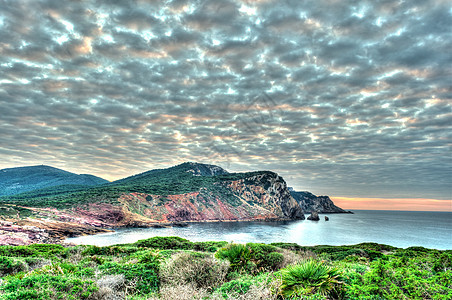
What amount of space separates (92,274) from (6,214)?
197ft

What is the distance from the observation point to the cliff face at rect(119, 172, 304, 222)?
313ft

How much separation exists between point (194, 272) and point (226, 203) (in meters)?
122

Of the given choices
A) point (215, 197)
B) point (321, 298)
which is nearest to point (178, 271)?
point (321, 298)

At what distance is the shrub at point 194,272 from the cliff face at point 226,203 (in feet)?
281

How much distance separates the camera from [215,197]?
127 metres

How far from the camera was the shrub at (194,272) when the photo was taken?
8016 millimetres

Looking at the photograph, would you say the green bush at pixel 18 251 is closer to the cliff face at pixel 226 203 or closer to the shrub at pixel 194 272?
the shrub at pixel 194 272

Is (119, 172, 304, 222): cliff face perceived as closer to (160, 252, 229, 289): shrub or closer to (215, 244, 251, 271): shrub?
(215, 244, 251, 271): shrub

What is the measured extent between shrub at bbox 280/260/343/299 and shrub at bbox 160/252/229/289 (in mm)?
2619

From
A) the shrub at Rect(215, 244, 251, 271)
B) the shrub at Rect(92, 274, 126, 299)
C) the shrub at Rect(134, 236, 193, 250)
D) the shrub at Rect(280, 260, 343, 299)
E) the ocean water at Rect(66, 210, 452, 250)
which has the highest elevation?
the shrub at Rect(280, 260, 343, 299)

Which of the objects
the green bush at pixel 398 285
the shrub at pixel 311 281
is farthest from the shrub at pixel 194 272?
the green bush at pixel 398 285

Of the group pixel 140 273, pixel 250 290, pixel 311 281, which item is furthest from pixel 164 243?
pixel 311 281

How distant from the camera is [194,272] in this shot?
8.16 m

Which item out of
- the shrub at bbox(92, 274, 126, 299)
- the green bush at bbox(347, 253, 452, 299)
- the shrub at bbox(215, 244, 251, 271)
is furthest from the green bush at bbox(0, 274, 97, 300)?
the green bush at bbox(347, 253, 452, 299)
